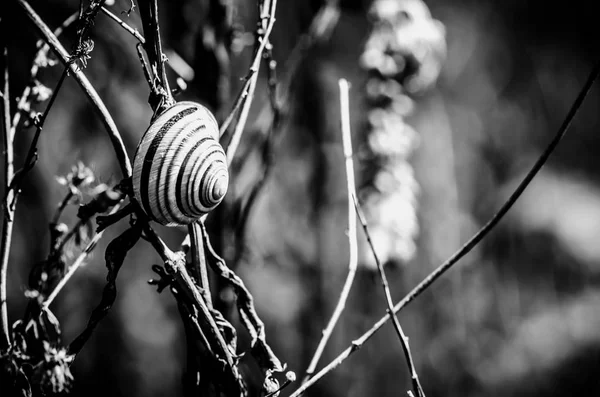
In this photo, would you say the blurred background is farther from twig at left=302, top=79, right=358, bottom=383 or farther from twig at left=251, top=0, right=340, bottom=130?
twig at left=302, top=79, right=358, bottom=383

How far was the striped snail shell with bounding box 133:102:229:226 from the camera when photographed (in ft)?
1.04

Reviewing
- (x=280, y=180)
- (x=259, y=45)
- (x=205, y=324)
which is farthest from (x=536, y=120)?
(x=205, y=324)

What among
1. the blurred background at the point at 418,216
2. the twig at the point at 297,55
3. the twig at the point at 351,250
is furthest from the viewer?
the blurred background at the point at 418,216

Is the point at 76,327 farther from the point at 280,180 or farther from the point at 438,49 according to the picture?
the point at 438,49

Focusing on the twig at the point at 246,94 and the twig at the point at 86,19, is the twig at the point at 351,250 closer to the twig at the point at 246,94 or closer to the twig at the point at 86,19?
the twig at the point at 246,94

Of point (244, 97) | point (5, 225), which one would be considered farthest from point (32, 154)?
point (244, 97)

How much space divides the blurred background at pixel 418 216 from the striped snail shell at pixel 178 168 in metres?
0.63

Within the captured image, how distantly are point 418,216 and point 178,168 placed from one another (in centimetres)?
116

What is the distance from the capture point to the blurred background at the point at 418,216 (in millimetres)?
1215

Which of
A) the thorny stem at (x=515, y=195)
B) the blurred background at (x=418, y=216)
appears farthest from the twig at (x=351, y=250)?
the blurred background at (x=418, y=216)

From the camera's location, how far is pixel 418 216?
141 cm

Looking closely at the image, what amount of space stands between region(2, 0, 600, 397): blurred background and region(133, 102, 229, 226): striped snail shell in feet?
2.06

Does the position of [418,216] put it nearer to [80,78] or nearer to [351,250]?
[351,250]

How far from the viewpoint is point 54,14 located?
1150mm
